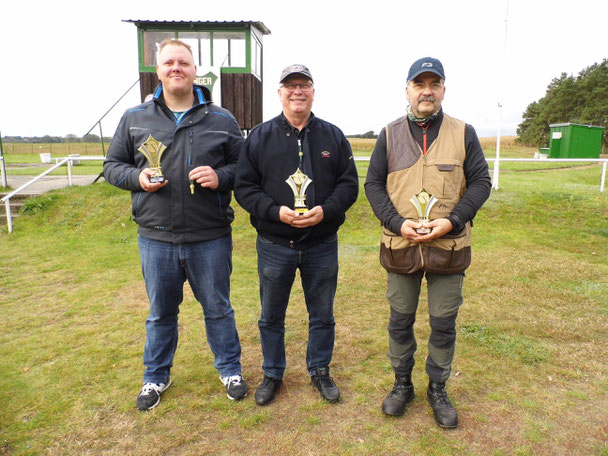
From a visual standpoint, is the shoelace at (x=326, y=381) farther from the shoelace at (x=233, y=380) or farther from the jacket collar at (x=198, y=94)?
the jacket collar at (x=198, y=94)

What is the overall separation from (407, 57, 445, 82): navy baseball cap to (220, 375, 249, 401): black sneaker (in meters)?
2.43

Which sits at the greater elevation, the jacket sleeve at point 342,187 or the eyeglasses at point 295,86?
the eyeglasses at point 295,86

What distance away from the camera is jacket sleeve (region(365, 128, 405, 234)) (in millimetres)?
2932

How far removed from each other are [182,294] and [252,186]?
0.98m

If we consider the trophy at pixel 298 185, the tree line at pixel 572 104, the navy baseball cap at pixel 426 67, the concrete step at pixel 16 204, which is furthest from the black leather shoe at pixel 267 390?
the tree line at pixel 572 104

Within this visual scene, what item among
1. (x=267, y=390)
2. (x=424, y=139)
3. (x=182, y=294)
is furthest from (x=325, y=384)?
(x=424, y=139)

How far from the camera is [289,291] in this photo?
3229 millimetres

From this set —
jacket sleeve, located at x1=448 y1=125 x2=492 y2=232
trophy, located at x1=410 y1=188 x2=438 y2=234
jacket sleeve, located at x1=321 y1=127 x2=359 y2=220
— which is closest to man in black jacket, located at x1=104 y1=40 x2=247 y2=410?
jacket sleeve, located at x1=321 y1=127 x2=359 y2=220

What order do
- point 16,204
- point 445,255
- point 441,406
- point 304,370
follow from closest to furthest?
point 445,255 < point 441,406 < point 304,370 < point 16,204

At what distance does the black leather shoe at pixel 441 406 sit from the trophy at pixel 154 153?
7.63 feet

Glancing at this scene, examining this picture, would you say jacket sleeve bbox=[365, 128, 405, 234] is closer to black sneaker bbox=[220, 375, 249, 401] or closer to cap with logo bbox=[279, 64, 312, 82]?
cap with logo bbox=[279, 64, 312, 82]

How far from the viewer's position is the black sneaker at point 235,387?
3.25 metres

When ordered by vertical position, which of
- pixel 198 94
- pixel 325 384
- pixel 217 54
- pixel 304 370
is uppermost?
pixel 217 54

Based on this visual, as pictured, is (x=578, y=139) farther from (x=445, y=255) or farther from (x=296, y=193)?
(x=296, y=193)
